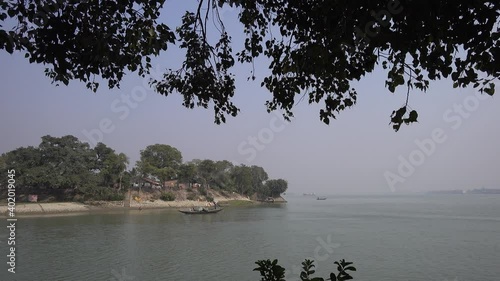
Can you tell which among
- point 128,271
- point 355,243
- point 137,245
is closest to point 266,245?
point 355,243

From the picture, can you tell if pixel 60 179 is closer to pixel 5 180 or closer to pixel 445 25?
pixel 5 180

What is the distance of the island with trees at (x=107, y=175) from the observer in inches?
1355

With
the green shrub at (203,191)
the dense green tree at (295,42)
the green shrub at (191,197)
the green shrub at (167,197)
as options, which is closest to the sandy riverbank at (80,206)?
the green shrub at (167,197)

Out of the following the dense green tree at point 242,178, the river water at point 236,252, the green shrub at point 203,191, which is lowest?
the river water at point 236,252

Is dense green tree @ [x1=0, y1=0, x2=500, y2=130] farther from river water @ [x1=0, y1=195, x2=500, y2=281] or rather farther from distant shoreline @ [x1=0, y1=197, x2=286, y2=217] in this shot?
distant shoreline @ [x1=0, y1=197, x2=286, y2=217]

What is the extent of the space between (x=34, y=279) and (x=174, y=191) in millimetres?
39056

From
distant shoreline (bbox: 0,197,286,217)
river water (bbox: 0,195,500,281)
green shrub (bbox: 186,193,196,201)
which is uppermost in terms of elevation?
green shrub (bbox: 186,193,196,201)

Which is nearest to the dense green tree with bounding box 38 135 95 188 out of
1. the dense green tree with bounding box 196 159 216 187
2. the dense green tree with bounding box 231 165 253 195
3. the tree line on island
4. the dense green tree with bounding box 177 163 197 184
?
the tree line on island

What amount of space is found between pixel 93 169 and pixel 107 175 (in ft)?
5.38

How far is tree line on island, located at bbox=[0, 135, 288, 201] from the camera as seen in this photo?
1341 inches

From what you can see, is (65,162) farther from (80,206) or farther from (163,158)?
(163,158)

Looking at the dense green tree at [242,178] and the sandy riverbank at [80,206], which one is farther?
the dense green tree at [242,178]

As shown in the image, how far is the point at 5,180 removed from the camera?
3212cm

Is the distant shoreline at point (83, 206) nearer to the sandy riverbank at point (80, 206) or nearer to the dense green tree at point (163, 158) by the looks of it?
the sandy riverbank at point (80, 206)
